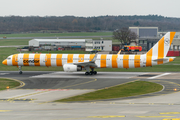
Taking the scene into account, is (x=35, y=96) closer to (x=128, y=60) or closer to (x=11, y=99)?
(x=11, y=99)

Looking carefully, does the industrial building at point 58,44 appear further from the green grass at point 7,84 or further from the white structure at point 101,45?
the green grass at point 7,84

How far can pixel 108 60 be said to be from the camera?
54.9 meters

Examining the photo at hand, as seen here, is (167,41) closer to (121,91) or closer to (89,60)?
(89,60)

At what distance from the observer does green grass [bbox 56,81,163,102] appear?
33406 millimetres

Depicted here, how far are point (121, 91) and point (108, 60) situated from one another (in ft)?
58.6

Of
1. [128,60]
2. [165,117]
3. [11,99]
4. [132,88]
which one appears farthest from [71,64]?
[165,117]

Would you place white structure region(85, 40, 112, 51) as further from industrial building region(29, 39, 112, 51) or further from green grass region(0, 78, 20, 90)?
green grass region(0, 78, 20, 90)

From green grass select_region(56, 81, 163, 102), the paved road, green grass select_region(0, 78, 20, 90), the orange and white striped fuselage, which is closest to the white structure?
the orange and white striped fuselage

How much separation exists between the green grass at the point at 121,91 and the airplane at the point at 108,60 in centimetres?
999

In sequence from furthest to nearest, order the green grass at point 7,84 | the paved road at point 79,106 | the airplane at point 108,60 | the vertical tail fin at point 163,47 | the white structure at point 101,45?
1. the white structure at point 101,45
2. the vertical tail fin at point 163,47
3. the airplane at point 108,60
4. the green grass at point 7,84
5. the paved road at point 79,106

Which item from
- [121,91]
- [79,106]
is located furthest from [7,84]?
[79,106]

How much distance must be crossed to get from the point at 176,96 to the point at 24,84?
24.5 m

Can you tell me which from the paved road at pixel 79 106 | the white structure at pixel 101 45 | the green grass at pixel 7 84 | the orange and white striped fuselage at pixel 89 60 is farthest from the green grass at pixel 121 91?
the white structure at pixel 101 45

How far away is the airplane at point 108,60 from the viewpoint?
5353 centimetres
